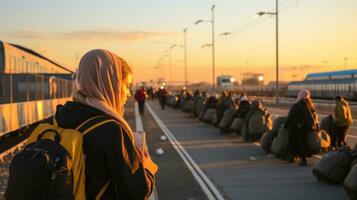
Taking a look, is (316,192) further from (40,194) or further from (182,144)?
(182,144)

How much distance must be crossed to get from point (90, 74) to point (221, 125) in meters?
18.0

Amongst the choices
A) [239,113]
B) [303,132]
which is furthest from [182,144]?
[303,132]

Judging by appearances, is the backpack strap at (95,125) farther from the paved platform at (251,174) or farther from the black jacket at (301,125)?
the black jacket at (301,125)

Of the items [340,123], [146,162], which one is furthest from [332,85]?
[146,162]

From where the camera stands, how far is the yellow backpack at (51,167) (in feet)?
7.68

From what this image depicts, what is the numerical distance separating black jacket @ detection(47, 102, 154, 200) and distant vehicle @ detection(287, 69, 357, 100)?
61581mm

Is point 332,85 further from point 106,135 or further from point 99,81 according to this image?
point 106,135

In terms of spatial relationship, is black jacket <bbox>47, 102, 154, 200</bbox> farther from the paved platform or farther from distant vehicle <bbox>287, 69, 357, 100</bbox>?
distant vehicle <bbox>287, 69, 357, 100</bbox>

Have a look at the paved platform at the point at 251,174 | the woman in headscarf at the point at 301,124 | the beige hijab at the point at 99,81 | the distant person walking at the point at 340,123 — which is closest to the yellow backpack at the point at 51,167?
the beige hijab at the point at 99,81

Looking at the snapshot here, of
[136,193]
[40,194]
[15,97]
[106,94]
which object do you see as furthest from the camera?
[15,97]

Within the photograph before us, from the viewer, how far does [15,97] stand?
19.0 meters

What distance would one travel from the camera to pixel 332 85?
2768 inches

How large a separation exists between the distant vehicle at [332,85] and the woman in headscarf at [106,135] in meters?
61.4

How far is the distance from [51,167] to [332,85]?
7084 centimetres
